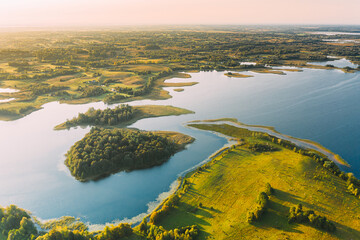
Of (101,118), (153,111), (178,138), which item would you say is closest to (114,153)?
(178,138)

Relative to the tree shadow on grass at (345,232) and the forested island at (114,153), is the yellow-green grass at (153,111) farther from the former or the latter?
the tree shadow on grass at (345,232)

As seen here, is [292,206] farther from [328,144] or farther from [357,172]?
[328,144]

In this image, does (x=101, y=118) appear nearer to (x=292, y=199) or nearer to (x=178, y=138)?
(x=178, y=138)

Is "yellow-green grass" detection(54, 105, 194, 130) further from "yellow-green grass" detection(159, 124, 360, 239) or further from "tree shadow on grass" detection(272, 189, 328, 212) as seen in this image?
"tree shadow on grass" detection(272, 189, 328, 212)

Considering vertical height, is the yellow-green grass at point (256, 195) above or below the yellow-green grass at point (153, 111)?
below

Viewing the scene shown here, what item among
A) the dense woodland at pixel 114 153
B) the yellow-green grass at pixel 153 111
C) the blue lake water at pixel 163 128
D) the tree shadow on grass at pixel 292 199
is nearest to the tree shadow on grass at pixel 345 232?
the tree shadow on grass at pixel 292 199

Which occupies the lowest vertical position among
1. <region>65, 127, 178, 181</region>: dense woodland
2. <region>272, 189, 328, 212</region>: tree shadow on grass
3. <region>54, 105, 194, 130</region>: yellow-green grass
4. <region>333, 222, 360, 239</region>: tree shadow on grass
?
<region>333, 222, 360, 239</region>: tree shadow on grass

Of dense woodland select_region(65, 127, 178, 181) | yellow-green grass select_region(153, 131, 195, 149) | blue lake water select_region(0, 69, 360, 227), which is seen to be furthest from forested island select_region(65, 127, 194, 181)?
yellow-green grass select_region(153, 131, 195, 149)
